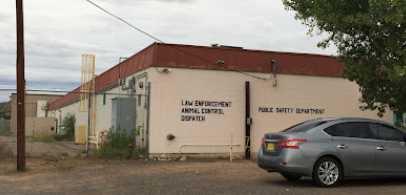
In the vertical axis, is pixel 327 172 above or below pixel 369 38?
below

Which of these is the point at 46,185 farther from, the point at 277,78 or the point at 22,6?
the point at 277,78

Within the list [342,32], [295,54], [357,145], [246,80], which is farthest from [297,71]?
[357,145]

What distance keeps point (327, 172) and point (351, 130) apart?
3.65ft

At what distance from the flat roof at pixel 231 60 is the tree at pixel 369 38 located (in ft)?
17.5

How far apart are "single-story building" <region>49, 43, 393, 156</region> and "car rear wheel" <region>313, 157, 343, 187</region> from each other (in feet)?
28.0

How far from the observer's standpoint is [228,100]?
21109mm

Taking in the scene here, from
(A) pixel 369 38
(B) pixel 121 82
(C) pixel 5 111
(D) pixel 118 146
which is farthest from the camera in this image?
(C) pixel 5 111

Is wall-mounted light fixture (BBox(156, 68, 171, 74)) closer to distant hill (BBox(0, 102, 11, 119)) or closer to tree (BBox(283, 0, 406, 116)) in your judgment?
tree (BBox(283, 0, 406, 116))

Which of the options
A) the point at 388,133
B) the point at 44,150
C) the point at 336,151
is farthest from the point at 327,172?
the point at 44,150

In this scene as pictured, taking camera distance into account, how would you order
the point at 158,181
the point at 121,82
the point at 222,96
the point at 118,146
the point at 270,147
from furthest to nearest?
the point at 121,82 < the point at 222,96 < the point at 118,146 < the point at 158,181 < the point at 270,147

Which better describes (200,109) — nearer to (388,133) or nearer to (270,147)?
(270,147)

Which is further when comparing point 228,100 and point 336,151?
point 228,100

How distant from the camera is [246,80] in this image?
21.3 m

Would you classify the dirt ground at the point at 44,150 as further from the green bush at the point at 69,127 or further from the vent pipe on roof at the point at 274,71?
the green bush at the point at 69,127
